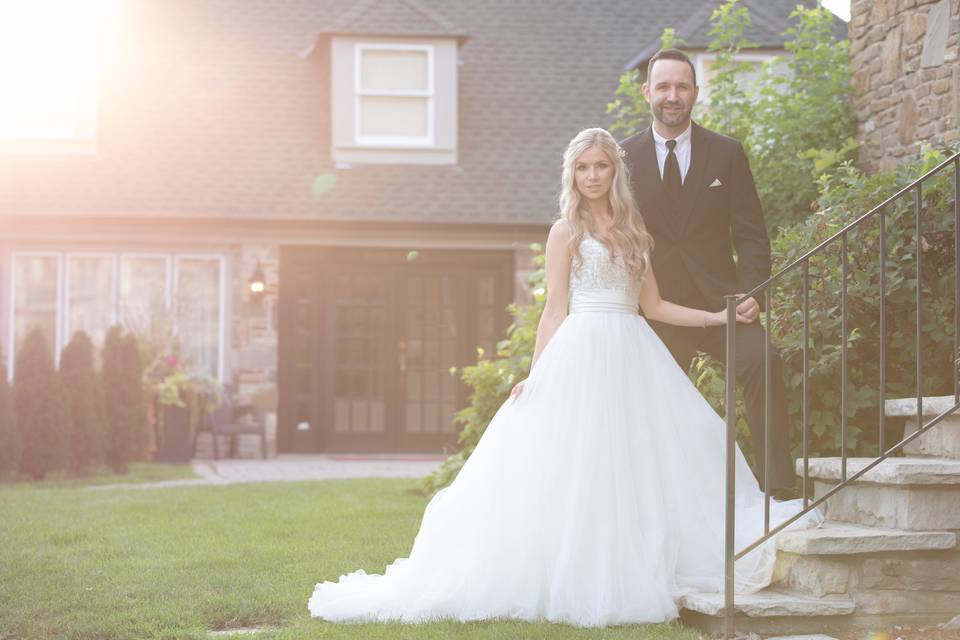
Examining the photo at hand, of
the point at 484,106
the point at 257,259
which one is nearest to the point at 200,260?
the point at 257,259

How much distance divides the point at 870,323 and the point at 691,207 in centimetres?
128

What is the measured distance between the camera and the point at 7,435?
10758 millimetres

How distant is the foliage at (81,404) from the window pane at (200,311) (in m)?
3.18

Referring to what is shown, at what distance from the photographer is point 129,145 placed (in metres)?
14.8

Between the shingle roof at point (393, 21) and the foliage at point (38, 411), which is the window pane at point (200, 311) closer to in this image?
the shingle roof at point (393, 21)

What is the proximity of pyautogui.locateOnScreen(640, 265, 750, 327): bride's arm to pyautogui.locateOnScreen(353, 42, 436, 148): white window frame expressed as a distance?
999 centimetres

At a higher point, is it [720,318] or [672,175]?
[672,175]

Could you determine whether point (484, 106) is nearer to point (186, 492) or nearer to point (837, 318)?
point (186, 492)

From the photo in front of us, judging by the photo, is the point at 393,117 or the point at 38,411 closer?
the point at 38,411

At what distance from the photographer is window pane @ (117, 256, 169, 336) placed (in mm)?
14562

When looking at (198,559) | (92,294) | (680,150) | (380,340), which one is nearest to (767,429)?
(680,150)

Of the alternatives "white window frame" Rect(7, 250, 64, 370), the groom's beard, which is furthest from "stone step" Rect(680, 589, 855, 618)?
"white window frame" Rect(7, 250, 64, 370)

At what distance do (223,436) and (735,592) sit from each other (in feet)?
33.2

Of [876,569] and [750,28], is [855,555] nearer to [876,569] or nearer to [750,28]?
[876,569]
